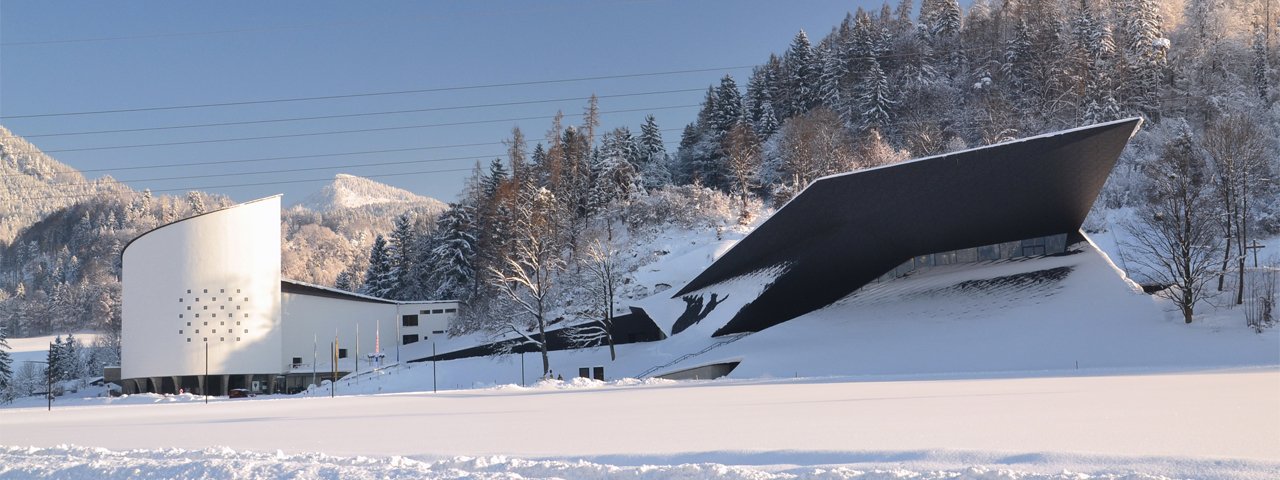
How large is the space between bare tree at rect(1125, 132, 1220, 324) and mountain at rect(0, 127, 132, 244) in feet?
505

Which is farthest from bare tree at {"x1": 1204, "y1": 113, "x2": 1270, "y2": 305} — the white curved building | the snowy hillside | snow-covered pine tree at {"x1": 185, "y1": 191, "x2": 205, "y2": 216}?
snow-covered pine tree at {"x1": 185, "y1": 191, "x2": 205, "y2": 216}

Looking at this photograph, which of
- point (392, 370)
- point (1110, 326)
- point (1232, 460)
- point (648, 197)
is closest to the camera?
point (1232, 460)

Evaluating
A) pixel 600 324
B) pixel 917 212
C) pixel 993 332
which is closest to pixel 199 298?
pixel 600 324

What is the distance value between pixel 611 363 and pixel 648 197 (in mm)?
28094

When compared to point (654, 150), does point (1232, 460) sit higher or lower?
lower

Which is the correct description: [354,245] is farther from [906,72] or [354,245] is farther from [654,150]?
[906,72]

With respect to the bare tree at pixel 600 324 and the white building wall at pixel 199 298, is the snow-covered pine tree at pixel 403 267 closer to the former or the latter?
the white building wall at pixel 199 298

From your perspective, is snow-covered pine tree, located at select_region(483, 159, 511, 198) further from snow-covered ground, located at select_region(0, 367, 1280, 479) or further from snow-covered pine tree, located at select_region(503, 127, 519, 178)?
snow-covered ground, located at select_region(0, 367, 1280, 479)

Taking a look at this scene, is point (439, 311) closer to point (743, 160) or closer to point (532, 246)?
point (532, 246)

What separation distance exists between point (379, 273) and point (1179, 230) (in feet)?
185

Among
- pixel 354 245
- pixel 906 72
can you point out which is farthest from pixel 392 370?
pixel 354 245

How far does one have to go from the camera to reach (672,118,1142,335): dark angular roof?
77.3ft

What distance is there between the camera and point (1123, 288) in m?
27.0

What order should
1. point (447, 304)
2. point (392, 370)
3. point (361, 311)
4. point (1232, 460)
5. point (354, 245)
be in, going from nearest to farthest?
point (1232, 460), point (392, 370), point (361, 311), point (447, 304), point (354, 245)
